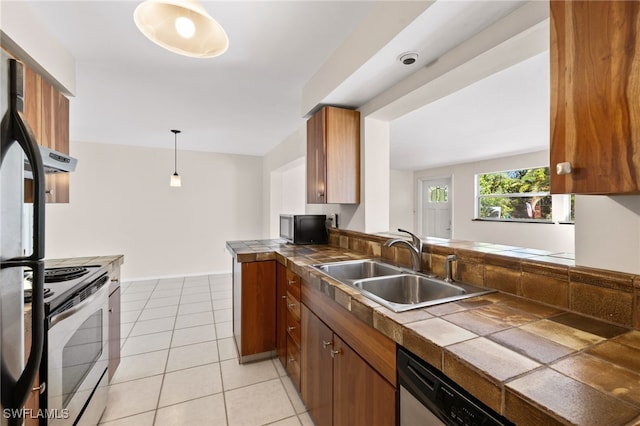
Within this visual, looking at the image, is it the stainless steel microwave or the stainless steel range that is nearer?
the stainless steel range

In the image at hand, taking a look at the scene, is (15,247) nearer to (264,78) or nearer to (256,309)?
(256,309)

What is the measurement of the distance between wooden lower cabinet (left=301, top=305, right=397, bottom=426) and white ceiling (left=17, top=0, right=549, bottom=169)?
5.28 feet

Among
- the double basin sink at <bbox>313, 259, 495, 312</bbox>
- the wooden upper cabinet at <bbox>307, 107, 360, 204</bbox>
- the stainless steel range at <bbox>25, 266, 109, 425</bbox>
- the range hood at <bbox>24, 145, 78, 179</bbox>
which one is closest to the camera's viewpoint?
the stainless steel range at <bbox>25, 266, 109, 425</bbox>

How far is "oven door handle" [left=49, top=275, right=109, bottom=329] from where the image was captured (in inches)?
45.4

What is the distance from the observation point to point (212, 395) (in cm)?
192

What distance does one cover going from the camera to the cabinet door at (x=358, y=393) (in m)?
0.99

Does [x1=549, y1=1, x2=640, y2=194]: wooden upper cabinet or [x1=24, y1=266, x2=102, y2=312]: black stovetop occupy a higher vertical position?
[x1=549, y1=1, x2=640, y2=194]: wooden upper cabinet

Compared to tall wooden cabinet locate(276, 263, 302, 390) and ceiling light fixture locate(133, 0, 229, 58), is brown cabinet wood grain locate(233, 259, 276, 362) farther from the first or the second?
ceiling light fixture locate(133, 0, 229, 58)

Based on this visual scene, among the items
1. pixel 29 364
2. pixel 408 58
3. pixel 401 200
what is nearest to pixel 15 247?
pixel 29 364

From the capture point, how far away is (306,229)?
280 cm

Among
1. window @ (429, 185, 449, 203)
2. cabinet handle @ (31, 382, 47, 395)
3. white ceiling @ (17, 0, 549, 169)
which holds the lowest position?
cabinet handle @ (31, 382, 47, 395)

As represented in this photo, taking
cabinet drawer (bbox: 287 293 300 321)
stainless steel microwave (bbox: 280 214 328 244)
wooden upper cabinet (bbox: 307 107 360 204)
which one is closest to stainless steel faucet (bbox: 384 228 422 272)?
cabinet drawer (bbox: 287 293 300 321)

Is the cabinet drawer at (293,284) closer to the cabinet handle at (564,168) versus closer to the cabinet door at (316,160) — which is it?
the cabinet door at (316,160)

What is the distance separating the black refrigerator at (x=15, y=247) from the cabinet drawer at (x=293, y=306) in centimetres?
132
